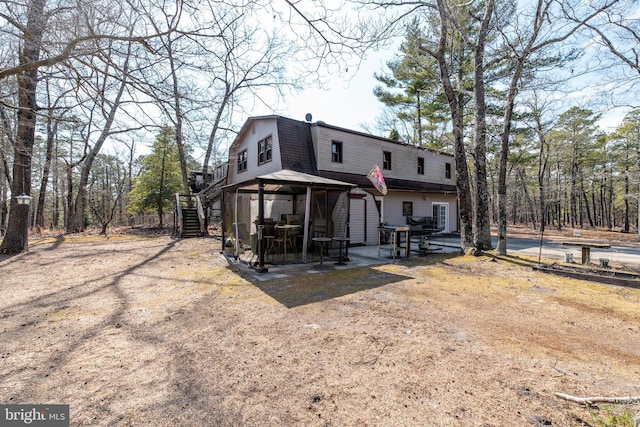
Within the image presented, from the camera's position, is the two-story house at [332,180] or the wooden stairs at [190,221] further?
the wooden stairs at [190,221]

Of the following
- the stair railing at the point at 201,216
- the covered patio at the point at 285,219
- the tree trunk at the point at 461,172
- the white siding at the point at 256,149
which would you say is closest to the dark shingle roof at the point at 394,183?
the white siding at the point at 256,149

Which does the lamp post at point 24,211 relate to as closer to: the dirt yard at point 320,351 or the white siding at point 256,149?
the dirt yard at point 320,351

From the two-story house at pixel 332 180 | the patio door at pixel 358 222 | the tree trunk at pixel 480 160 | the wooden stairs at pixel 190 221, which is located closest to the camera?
the tree trunk at pixel 480 160

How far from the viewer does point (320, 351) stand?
2.94 metres

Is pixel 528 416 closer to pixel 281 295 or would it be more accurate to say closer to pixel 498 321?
pixel 498 321

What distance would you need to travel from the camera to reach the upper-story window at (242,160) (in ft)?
49.1

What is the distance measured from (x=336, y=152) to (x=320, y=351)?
10297mm

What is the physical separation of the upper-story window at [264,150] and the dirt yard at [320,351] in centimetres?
760

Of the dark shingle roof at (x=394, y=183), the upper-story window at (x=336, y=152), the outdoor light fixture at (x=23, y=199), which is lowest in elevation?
the outdoor light fixture at (x=23, y=199)

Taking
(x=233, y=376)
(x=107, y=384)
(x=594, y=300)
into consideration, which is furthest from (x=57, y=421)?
(x=594, y=300)

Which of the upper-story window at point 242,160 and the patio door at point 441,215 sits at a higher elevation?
the upper-story window at point 242,160

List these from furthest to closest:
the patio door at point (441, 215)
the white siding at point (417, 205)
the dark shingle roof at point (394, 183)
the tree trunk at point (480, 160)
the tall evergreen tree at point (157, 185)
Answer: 1. the tall evergreen tree at point (157, 185)
2. the patio door at point (441, 215)
3. the white siding at point (417, 205)
4. the dark shingle roof at point (394, 183)
5. the tree trunk at point (480, 160)

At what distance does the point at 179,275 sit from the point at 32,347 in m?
3.54

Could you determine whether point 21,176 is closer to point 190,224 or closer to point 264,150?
point 190,224
